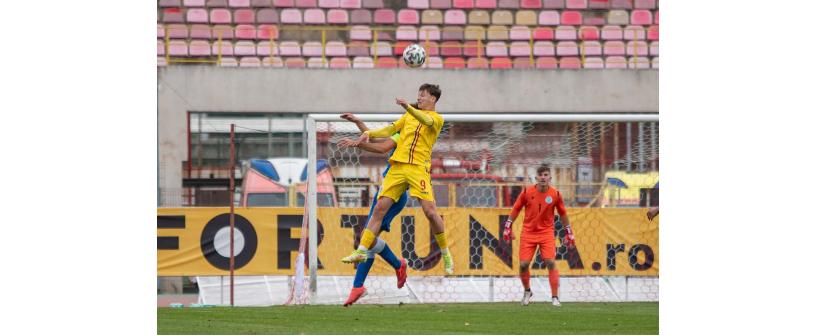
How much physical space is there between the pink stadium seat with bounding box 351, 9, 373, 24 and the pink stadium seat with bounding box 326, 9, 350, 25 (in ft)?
0.85

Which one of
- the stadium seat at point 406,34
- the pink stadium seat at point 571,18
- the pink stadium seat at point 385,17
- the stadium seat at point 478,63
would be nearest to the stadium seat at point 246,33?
the pink stadium seat at point 385,17

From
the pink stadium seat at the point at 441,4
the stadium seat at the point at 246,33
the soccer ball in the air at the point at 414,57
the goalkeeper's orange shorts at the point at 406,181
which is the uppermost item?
the pink stadium seat at the point at 441,4

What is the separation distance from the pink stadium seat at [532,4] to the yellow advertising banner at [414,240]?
11376 millimetres

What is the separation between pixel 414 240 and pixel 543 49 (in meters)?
10.3

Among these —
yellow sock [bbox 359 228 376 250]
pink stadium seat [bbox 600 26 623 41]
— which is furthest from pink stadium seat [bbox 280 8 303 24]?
yellow sock [bbox 359 228 376 250]

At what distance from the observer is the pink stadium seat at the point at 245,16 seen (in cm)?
2611

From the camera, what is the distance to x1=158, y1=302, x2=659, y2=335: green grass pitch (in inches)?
361

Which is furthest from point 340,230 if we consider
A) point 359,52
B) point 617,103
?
point 359,52

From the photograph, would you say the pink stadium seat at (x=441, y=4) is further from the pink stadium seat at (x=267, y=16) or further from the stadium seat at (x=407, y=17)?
the pink stadium seat at (x=267, y=16)

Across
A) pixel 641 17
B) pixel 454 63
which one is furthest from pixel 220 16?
pixel 641 17

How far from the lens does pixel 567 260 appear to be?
16203mm

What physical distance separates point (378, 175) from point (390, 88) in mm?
3536

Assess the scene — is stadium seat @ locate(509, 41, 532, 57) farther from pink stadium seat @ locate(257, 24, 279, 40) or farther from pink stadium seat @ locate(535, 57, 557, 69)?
pink stadium seat @ locate(257, 24, 279, 40)

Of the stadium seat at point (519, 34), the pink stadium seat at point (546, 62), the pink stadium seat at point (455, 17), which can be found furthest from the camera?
the pink stadium seat at point (455, 17)
